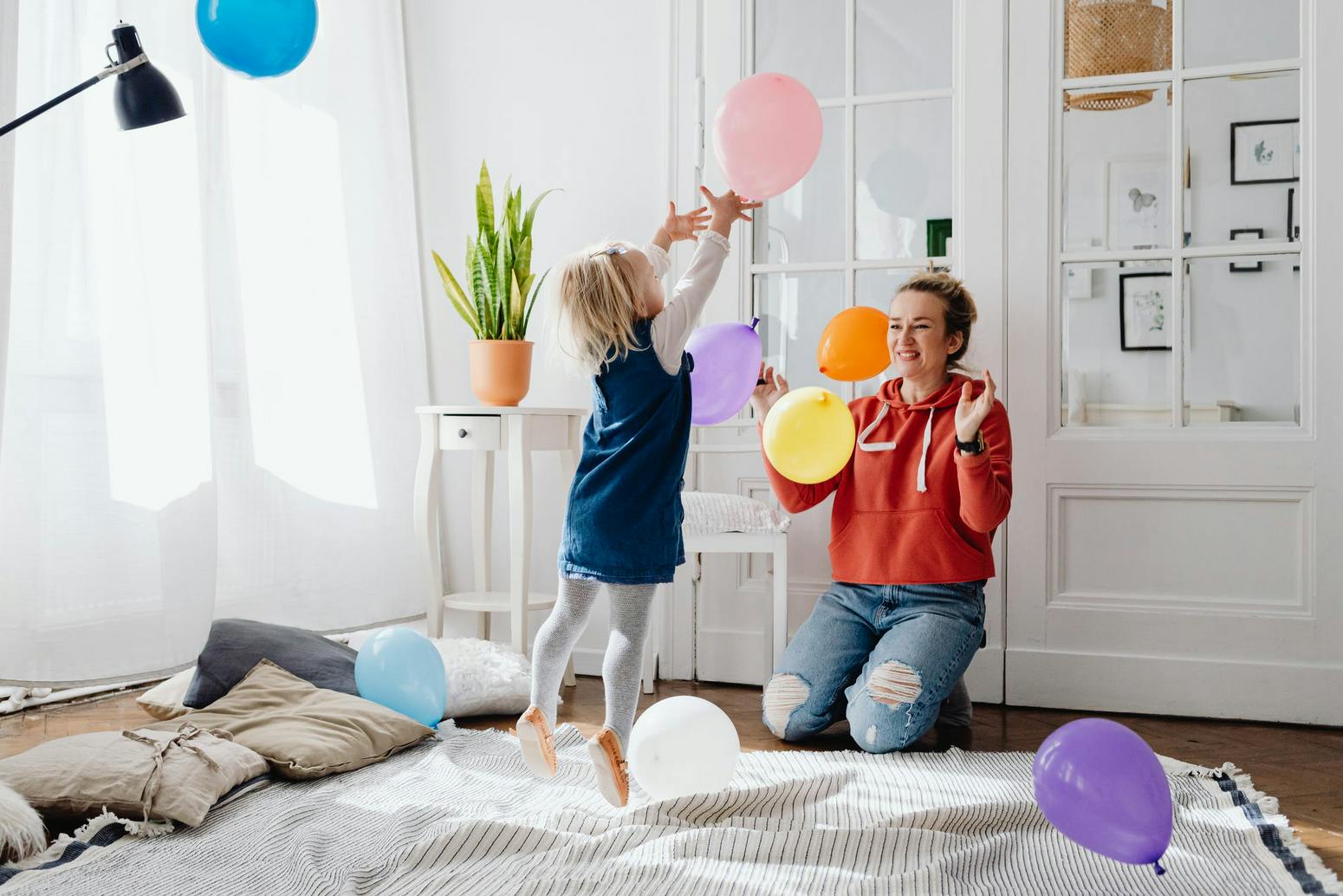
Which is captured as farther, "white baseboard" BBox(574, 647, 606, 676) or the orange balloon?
"white baseboard" BBox(574, 647, 606, 676)

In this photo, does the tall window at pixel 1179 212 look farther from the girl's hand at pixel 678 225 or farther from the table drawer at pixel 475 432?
the table drawer at pixel 475 432

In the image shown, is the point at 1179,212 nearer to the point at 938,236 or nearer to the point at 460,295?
the point at 938,236

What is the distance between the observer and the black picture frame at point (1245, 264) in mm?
2742

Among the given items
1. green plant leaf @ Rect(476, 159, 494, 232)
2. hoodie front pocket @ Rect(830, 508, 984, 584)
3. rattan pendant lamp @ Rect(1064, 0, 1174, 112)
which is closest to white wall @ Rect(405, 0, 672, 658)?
green plant leaf @ Rect(476, 159, 494, 232)

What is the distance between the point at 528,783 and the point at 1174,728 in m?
1.59

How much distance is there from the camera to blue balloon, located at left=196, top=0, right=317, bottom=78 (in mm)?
2061

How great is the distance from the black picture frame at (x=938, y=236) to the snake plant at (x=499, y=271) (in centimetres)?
108

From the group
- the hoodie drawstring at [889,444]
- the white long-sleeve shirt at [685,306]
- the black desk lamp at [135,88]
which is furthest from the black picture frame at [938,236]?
the black desk lamp at [135,88]

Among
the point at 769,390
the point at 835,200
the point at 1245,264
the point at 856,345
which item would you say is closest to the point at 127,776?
the point at 769,390

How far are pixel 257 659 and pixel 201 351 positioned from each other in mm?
914

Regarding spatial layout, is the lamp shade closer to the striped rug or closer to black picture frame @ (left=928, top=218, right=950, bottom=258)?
the striped rug

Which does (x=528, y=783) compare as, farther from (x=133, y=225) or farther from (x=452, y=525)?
(x=133, y=225)

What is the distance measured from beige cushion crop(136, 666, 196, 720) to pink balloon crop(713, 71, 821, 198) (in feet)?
5.44

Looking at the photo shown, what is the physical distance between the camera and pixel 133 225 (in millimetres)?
2795
